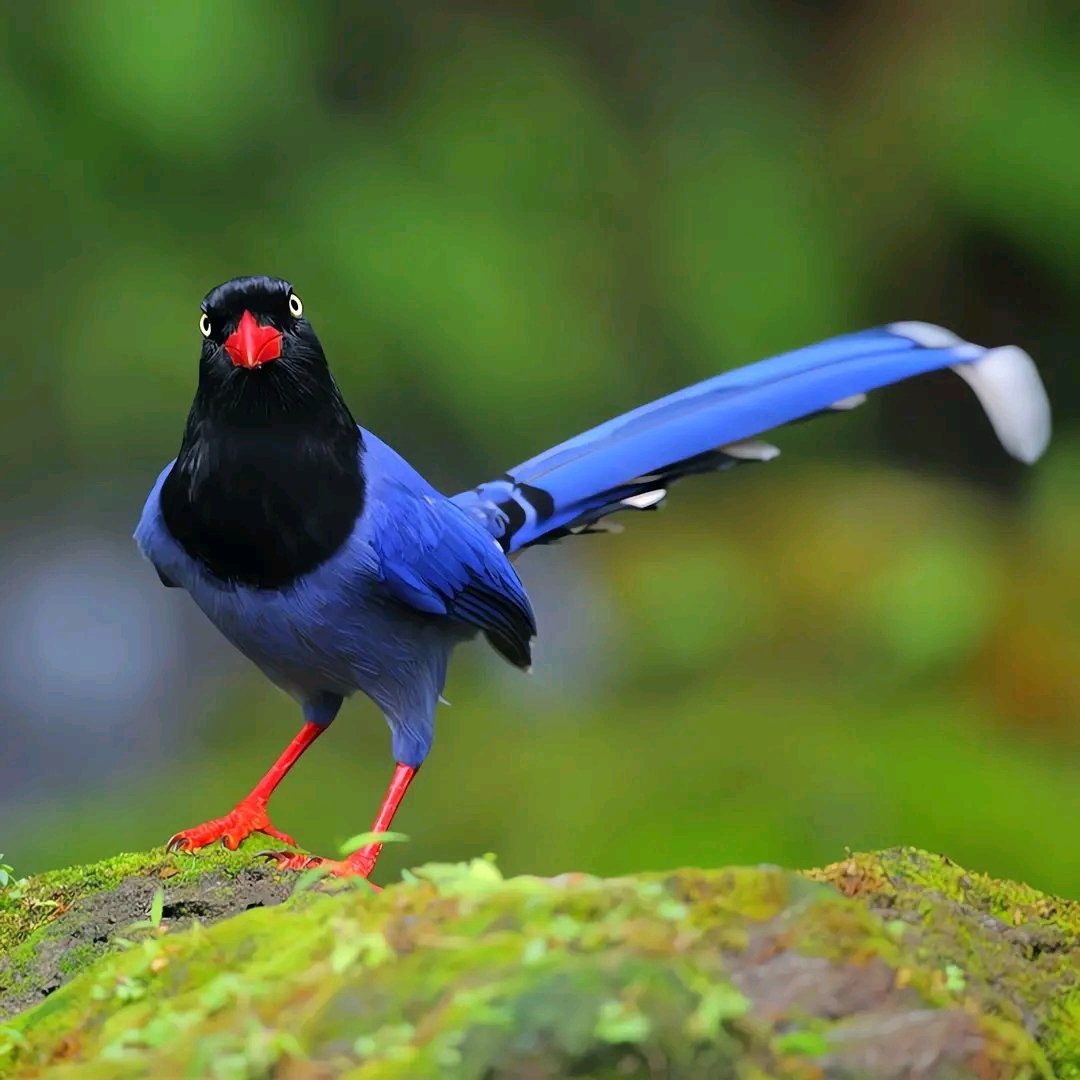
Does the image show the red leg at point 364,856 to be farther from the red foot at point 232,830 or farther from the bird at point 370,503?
the red foot at point 232,830

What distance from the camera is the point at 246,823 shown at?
3174mm

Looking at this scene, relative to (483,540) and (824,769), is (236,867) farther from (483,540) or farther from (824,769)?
(824,769)

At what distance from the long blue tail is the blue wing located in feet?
0.62

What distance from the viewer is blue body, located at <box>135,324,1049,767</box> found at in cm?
297

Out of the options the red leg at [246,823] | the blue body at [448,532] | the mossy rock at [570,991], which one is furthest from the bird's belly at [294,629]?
the mossy rock at [570,991]

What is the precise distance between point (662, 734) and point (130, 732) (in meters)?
1.80

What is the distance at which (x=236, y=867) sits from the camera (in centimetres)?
270

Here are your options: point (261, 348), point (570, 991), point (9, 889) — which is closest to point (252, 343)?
point (261, 348)

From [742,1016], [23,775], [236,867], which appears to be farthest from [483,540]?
[23,775]

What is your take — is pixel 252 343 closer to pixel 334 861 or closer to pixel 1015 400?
pixel 334 861

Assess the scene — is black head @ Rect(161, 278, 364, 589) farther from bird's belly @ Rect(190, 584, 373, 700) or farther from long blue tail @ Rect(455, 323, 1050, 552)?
long blue tail @ Rect(455, 323, 1050, 552)

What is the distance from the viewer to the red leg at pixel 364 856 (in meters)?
2.77

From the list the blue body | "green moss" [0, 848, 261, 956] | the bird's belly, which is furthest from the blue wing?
"green moss" [0, 848, 261, 956]

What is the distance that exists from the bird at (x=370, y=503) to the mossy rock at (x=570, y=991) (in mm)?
997
